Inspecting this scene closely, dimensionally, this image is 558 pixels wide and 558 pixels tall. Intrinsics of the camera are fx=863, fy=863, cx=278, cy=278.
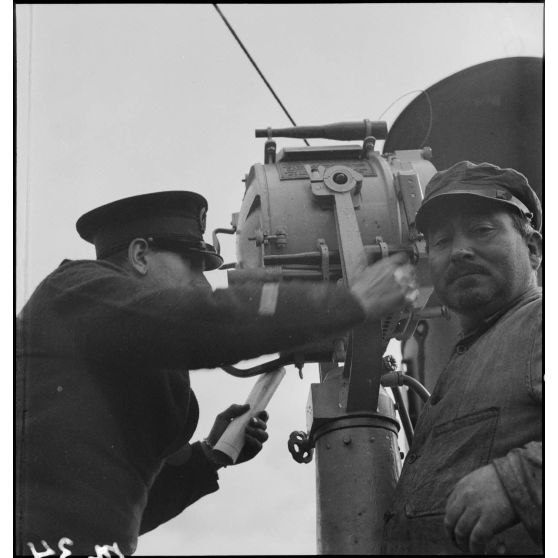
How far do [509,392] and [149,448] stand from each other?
44.2 inches

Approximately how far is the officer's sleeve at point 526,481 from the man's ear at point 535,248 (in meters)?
0.82

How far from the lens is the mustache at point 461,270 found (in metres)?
2.66

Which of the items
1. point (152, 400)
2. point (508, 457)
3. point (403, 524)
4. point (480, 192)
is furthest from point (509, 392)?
point (152, 400)

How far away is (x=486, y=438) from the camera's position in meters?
2.33

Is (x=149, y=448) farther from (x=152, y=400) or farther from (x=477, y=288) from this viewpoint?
(x=477, y=288)

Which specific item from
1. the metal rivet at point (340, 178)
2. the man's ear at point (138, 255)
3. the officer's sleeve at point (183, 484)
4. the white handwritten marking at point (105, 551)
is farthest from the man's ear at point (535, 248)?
the white handwritten marking at point (105, 551)

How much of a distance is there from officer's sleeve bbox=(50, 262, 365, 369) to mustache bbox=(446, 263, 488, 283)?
0.41 m

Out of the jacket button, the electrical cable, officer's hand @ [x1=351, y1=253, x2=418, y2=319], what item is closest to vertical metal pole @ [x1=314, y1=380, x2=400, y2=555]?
the jacket button

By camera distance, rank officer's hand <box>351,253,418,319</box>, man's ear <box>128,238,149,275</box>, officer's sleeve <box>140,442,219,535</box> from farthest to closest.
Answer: officer's sleeve <box>140,442,219,535</box>, man's ear <box>128,238,149,275</box>, officer's hand <box>351,253,418,319</box>

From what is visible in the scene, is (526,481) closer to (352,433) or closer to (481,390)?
(481,390)

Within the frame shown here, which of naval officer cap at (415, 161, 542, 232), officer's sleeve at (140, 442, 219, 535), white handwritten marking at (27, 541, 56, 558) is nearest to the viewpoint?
white handwritten marking at (27, 541, 56, 558)

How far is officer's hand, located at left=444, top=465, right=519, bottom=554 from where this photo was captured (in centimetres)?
202

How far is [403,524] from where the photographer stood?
8.05 ft

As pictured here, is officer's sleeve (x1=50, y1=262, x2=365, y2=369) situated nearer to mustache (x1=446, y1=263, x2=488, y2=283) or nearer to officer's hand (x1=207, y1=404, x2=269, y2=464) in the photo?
mustache (x1=446, y1=263, x2=488, y2=283)
